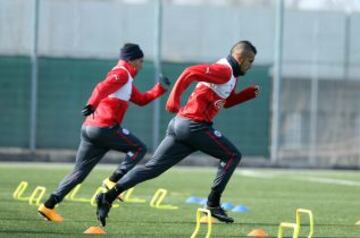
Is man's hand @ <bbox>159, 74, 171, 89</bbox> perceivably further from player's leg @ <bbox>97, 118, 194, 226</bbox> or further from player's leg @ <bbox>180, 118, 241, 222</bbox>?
player's leg @ <bbox>180, 118, 241, 222</bbox>

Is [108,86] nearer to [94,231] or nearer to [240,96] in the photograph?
[240,96]

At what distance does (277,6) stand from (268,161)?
4.82 meters

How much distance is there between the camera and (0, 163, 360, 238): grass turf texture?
11562 millimetres

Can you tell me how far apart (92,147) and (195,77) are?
2494 mm

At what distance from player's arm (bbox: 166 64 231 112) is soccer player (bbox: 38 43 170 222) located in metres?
1.18

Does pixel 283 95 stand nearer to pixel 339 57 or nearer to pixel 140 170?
pixel 339 57

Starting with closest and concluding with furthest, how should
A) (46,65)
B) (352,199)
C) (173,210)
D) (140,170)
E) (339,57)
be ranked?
(140,170)
(173,210)
(352,199)
(46,65)
(339,57)

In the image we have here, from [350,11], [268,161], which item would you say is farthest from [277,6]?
[268,161]

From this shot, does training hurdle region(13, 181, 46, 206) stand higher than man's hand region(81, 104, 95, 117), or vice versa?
man's hand region(81, 104, 95, 117)

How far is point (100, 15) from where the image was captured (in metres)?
31.6

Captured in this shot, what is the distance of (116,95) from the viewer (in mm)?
13867

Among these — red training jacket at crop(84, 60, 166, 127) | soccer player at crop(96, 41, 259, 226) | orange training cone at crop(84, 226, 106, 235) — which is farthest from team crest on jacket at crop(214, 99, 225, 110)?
orange training cone at crop(84, 226, 106, 235)

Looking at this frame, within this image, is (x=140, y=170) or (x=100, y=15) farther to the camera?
(x=100, y=15)

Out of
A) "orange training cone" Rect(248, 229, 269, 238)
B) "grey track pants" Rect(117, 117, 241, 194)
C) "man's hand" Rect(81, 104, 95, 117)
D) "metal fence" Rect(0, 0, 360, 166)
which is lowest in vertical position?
"metal fence" Rect(0, 0, 360, 166)
